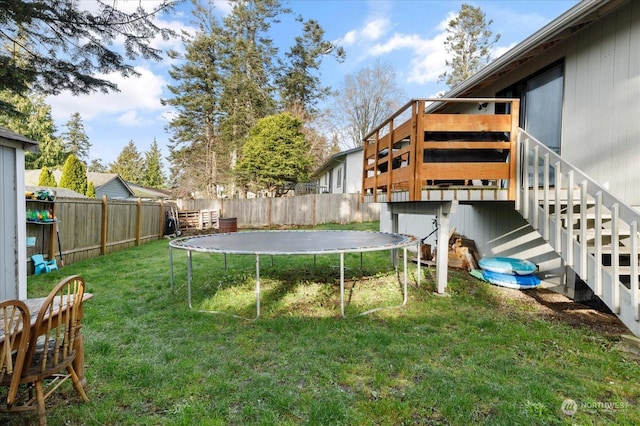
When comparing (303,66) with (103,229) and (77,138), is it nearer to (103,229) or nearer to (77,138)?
(103,229)

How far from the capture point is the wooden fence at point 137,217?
7414 millimetres

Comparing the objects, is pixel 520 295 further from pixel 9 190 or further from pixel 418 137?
pixel 9 190

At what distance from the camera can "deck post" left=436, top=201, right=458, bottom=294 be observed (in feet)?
15.3

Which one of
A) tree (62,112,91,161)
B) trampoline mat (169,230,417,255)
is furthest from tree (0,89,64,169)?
trampoline mat (169,230,417,255)

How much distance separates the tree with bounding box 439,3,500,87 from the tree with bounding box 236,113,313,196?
14.0 metres

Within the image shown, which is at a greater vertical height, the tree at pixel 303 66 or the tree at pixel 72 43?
the tree at pixel 303 66

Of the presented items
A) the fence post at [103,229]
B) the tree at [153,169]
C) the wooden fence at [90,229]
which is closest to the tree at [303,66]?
the wooden fence at [90,229]

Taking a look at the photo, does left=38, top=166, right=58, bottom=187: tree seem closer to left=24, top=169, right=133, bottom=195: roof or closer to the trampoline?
left=24, top=169, right=133, bottom=195: roof

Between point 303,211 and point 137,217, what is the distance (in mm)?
7465

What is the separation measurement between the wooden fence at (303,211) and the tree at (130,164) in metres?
36.9

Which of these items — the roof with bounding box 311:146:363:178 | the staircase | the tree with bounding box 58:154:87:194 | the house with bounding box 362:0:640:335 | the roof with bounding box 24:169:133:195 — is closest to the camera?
the staircase

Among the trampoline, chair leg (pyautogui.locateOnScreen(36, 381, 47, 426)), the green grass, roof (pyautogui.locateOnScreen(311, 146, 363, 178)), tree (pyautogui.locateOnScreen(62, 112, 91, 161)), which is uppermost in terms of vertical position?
tree (pyautogui.locateOnScreen(62, 112, 91, 161))

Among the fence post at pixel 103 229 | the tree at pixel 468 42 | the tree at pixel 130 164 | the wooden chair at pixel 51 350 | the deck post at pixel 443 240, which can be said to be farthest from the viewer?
the tree at pixel 130 164

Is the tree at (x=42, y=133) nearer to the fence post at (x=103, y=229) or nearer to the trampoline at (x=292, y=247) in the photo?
the fence post at (x=103, y=229)
